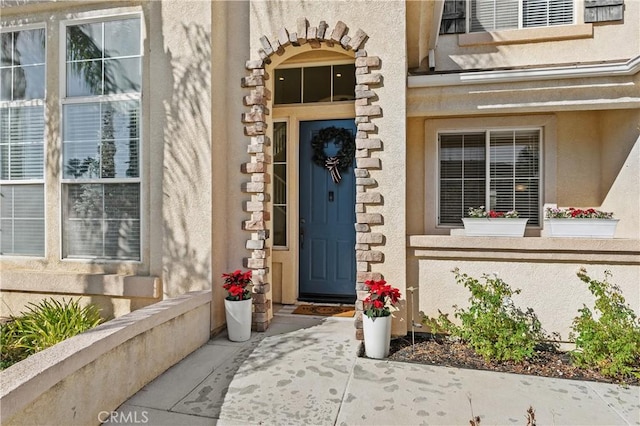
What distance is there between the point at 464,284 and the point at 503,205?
158 centimetres

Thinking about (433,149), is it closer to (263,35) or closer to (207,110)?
(263,35)

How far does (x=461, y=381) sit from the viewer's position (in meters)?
3.03

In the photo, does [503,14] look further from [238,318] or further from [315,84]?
[238,318]

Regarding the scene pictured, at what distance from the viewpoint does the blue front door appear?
5.19m

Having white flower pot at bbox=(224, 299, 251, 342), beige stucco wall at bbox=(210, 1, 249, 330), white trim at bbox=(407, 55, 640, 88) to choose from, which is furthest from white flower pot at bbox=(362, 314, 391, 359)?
white trim at bbox=(407, 55, 640, 88)

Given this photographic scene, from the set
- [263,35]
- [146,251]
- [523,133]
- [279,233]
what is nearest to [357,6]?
[263,35]

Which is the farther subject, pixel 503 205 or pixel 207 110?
pixel 503 205

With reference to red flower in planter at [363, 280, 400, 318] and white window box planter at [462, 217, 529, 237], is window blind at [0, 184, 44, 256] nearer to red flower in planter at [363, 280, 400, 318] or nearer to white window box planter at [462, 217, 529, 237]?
red flower in planter at [363, 280, 400, 318]

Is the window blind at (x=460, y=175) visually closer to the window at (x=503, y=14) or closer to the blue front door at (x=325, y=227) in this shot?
the blue front door at (x=325, y=227)

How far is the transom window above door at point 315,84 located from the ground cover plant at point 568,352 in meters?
3.01

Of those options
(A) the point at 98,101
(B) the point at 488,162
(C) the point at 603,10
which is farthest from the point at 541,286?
(A) the point at 98,101

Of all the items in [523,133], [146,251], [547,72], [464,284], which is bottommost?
[464,284]

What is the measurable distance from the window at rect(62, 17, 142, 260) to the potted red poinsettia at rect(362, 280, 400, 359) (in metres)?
2.89

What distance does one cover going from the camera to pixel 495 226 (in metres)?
4.11
